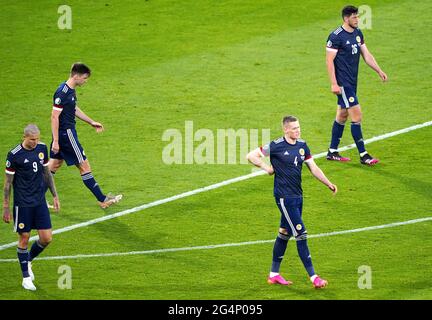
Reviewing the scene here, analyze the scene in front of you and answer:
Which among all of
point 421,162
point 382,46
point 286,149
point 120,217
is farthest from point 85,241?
Answer: point 382,46

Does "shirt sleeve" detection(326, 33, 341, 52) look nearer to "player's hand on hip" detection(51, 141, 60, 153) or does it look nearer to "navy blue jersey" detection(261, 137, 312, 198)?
"navy blue jersey" detection(261, 137, 312, 198)

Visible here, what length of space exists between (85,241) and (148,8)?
1191 cm

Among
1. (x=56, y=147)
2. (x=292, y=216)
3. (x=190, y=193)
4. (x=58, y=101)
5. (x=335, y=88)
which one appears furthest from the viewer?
(x=335, y=88)

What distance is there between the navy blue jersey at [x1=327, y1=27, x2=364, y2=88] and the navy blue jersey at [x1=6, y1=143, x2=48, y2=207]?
6.44m

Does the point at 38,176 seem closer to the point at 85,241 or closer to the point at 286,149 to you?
the point at 85,241

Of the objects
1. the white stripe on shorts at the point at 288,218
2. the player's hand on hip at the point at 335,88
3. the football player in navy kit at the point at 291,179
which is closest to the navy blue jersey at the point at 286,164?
the football player in navy kit at the point at 291,179

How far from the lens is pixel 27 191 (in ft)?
47.3

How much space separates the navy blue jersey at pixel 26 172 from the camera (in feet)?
47.2

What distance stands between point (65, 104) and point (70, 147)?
0.73 metres

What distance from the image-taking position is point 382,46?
24188mm

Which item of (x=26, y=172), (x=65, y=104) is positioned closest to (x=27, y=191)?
(x=26, y=172)

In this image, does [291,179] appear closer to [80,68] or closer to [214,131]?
[80,68]

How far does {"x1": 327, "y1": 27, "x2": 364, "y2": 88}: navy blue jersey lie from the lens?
1866 cm

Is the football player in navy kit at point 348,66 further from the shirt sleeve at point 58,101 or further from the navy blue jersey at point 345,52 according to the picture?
the shirt sleeve at point 58,101
